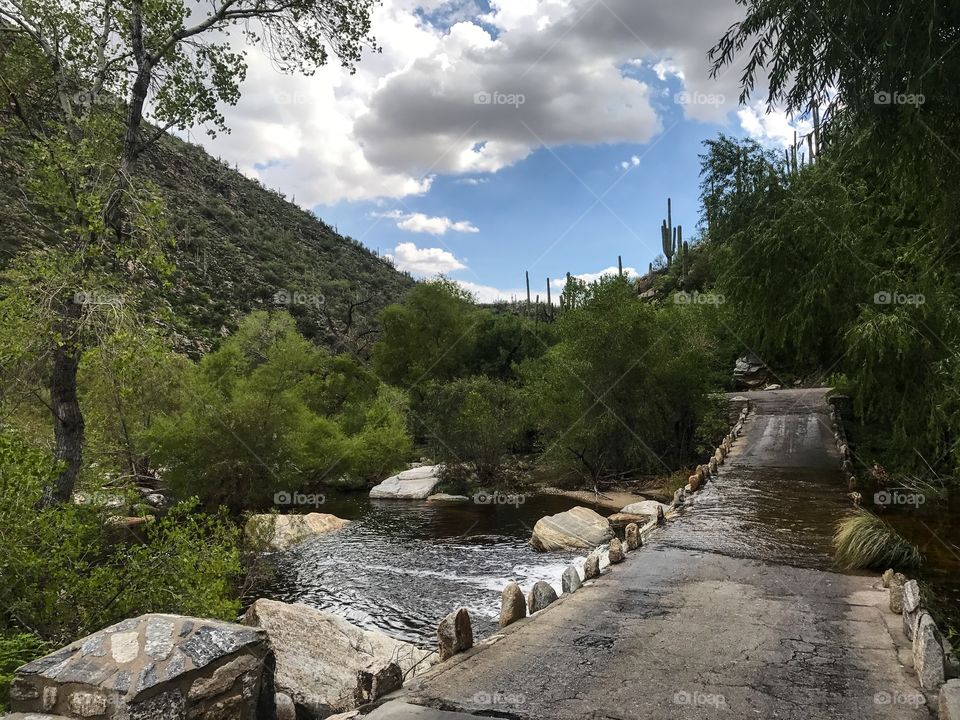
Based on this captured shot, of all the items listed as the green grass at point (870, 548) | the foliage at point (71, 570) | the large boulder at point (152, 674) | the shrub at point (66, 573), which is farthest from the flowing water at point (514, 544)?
the large boulder at point (152, 674)

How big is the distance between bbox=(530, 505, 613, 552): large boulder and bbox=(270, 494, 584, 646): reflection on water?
470mm

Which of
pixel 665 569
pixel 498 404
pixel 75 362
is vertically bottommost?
pixel 665 569

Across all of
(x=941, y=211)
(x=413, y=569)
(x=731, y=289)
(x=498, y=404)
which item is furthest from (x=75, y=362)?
(x=498, y=404)

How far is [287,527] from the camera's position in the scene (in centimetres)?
1797

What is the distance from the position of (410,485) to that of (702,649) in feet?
67.9

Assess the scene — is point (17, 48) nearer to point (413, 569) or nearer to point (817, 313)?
point (413, 569)

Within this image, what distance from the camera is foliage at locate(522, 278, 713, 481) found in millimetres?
22500

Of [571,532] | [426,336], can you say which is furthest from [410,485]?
[426,336]

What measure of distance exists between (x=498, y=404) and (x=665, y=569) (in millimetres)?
18725

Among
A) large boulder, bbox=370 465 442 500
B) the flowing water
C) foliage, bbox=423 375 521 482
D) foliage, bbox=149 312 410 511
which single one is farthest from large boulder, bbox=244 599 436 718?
foliage, bbox=423 375 521 482

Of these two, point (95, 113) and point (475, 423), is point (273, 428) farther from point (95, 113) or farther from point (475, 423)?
point (95, 113)

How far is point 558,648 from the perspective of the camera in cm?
585

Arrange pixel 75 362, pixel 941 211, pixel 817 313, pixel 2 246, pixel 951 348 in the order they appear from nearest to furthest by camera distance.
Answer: pixel 941 211, pixel 75 362, pixel 951 348, pixel 817 313, pixel 2 246

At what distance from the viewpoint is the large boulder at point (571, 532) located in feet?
51.4
